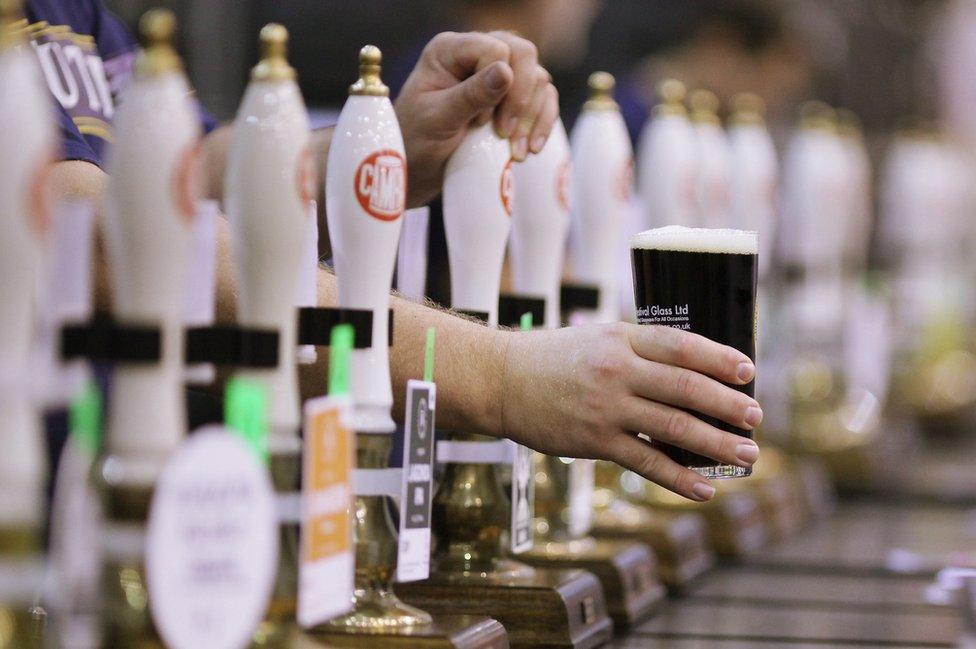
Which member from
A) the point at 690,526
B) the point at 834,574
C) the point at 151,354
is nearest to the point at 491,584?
the point at 151,354

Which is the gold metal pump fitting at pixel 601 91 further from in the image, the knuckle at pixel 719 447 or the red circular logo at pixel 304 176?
the red circular logo at pixel 304 176

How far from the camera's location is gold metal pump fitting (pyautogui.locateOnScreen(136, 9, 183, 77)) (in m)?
0.96

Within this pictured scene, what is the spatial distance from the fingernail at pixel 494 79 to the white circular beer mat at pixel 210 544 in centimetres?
66

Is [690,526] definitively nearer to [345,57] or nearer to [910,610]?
[910,610]

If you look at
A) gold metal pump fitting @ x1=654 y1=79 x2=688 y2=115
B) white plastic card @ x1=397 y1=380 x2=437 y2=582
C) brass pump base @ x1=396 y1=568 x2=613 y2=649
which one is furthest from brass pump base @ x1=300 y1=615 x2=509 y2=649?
gold metal pump fitting @ x1=654 y1=79 x2=688 y2=115

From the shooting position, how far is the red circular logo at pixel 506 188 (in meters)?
1.57

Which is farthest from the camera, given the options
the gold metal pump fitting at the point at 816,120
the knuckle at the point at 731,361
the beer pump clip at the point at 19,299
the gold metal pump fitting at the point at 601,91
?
the gold metal pump fitting at the point at 816,120

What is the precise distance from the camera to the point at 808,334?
3.36m

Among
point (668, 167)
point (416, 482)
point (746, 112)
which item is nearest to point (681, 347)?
point (416, 482)

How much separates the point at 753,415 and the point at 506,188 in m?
0.37

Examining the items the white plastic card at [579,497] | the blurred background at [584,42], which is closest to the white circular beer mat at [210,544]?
the white plastic card at [579,497]

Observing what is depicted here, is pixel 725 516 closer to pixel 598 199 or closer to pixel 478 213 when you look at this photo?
pixel 598 199

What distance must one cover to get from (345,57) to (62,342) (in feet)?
12.0

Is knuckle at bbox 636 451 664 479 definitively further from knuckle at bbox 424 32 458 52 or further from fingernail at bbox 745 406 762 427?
knuckle at bbox 424 32 458 52
